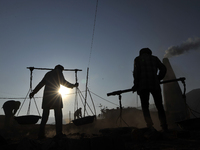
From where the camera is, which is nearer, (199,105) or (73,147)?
(73,147)

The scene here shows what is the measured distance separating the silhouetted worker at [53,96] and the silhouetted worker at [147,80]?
7.90 ft

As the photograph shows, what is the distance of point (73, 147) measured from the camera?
6.56 feet

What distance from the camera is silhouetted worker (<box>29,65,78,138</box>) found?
4411 mm

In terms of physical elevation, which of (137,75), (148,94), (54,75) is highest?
(54,75)

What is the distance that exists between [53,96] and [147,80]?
114 inches

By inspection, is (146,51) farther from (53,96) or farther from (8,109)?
(8,109)

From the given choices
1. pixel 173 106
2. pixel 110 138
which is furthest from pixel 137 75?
pixel 173 106

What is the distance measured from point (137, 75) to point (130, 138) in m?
1.59

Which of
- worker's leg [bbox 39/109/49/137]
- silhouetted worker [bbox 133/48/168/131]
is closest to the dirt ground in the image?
silhouetted worker [bbox 133/48/168/131]

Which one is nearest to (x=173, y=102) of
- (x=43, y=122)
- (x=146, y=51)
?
(x=146, y=51)

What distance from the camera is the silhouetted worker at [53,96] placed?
14.5ft

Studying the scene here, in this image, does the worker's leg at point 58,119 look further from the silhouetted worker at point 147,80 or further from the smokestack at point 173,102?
the smokestack at point 173,102

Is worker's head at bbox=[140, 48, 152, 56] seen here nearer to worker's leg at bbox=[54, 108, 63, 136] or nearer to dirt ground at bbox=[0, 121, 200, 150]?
dirt ground at bbox=[0, 121, 200, 150]

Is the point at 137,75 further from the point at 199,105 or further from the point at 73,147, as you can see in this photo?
the point at 199,105
